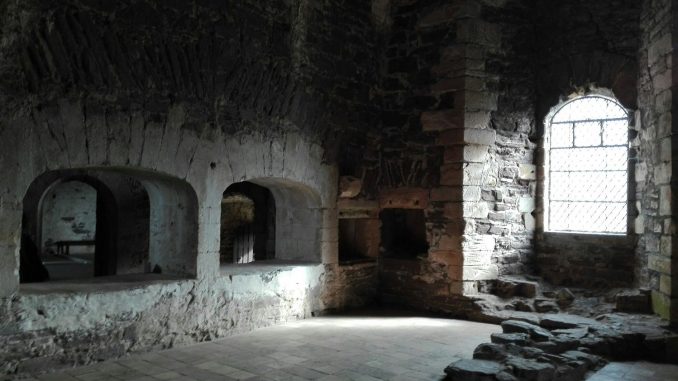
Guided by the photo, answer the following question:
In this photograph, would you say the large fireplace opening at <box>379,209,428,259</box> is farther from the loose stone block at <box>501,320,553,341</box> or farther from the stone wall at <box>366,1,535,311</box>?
the loose stone block at <box>501,320,553,341</box>

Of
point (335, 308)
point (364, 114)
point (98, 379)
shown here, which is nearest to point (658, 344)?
point (335, 308)

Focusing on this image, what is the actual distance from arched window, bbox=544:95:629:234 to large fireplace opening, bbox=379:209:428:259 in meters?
1.68

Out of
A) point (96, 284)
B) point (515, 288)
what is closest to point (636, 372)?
point (515, 288)

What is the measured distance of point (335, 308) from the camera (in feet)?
22.3

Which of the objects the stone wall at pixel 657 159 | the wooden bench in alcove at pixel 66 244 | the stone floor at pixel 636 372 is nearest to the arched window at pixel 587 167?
the stone wall at pixel 657 159

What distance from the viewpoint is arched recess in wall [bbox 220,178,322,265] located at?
670 centimetres

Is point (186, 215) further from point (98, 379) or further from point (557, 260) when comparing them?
point (557, 260)

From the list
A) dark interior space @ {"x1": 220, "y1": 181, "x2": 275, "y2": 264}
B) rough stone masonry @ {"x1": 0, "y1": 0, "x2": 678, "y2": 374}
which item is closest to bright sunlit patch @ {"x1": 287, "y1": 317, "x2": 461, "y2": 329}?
rough stone masonry @ {"x1": 0, "y1": 0, "x2": 678, "y2": 374}

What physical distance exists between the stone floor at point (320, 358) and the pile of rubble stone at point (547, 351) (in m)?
0.19

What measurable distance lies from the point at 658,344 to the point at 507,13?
14.1 feet

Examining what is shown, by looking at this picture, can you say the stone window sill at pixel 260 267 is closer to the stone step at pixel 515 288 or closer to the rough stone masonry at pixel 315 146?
the rough stone masonry at pixel 315 146

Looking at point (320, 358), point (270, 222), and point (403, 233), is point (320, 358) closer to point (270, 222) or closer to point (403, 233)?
point (403, 233)

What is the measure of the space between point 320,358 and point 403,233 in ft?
11.3

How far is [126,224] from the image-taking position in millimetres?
8742
